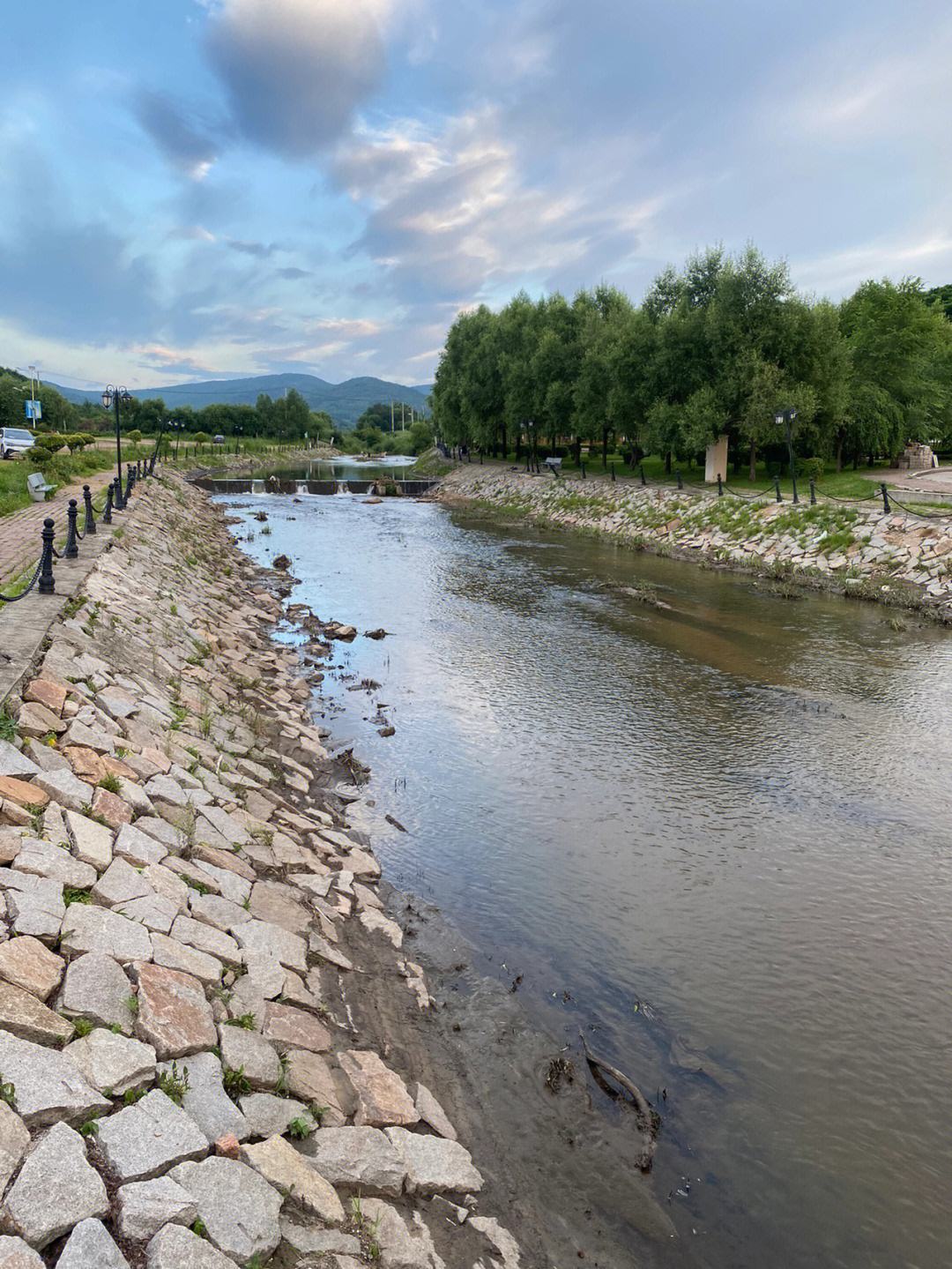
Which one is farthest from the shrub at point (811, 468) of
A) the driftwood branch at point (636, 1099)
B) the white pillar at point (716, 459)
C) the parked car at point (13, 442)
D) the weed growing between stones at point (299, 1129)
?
the weed growing between stones at point (299, 1129)

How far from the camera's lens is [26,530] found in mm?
17828

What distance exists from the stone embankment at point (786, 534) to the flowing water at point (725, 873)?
4.04 meters

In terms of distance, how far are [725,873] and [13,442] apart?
39127 mm

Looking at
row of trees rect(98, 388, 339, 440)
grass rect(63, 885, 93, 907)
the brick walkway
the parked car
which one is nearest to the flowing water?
grass rect(63, 885, 93, 907)

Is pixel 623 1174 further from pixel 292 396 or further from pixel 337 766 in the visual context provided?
pixel 292 396

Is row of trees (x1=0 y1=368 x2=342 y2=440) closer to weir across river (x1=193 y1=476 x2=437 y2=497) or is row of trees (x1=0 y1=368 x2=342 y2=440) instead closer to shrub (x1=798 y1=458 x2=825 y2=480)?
weir across river (x1=193 y1=476 x2=437 y2=497)

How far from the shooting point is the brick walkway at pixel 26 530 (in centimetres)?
1381

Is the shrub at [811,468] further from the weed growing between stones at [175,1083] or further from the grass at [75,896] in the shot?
the weed growing between stones at [175,1083]

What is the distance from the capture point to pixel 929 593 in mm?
21609

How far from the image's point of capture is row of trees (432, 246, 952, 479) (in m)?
37.5

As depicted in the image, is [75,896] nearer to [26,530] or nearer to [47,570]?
[47,570]

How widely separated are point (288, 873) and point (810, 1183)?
15.2 feet

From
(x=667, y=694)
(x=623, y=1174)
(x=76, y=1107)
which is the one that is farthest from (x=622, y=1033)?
(x=667, y=694)

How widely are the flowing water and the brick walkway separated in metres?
5.83
